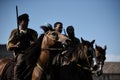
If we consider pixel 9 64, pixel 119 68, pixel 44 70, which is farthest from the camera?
pixel 119 68

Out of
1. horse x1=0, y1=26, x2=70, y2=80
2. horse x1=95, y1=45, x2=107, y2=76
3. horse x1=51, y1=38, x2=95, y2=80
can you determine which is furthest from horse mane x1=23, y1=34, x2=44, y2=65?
horse x1=95, y1=45, x2=107, y2=76

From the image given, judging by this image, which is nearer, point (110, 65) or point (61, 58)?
point (61, 58)

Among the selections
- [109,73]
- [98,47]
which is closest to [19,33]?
[98,47]

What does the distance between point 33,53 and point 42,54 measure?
0.32m

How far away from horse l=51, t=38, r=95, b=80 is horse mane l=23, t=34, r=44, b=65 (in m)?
1.74

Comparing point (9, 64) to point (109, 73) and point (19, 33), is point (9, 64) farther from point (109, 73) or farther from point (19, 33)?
point (109, 73)

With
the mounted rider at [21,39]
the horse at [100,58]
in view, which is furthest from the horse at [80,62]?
the mounted rider at [21,39]

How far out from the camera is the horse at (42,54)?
1028 centimetres

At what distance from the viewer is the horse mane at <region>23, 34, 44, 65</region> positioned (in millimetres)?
10695

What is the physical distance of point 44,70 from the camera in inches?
412

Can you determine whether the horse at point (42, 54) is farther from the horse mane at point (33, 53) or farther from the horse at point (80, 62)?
the horse at point (80, 62)

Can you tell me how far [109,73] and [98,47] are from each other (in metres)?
51.3

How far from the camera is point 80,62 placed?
12797mm

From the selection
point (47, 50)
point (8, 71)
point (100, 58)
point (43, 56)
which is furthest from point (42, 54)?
point (100, 58)
